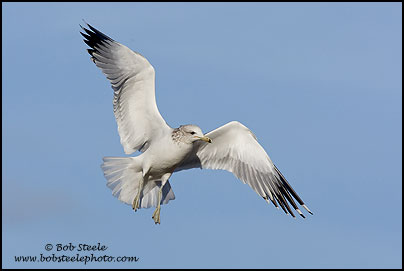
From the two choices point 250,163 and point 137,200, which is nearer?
point 137,200

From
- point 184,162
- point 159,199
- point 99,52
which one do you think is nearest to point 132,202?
point 159,199

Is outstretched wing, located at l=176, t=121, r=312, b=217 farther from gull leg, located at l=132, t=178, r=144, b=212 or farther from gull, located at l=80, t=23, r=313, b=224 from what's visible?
gull leg, located at l=132, t=178, r=144, b=212

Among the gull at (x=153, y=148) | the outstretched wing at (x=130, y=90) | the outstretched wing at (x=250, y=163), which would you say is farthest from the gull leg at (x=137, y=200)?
the outstretched wing at (x=250, y=163)

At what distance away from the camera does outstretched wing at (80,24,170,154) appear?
790 centimetres

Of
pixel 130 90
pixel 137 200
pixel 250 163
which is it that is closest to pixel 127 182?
pixel 137 200

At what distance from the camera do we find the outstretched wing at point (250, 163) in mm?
8445

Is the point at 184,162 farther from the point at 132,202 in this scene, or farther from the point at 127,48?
the point at 127,48

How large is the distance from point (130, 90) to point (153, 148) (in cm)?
88

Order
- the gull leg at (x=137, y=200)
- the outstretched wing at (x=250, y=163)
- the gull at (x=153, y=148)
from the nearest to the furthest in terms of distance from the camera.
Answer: the gull at (x=153, y=148), the gull leg at (x=137, y=200), the outstretched wing at (x=250, y=163)

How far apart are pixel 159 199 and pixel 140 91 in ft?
5.31

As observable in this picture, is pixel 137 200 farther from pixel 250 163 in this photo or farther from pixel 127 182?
pixel 250 163

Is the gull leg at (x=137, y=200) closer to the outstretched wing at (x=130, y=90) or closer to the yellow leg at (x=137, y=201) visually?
the yellow leg at (x=137, y=201)

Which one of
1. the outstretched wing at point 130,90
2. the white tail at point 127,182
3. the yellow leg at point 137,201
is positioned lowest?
the yellow leg at point 137,201

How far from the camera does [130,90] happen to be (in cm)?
800
